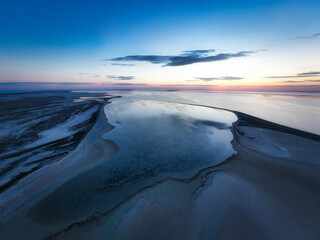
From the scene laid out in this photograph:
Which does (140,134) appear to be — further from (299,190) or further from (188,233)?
(299,190)

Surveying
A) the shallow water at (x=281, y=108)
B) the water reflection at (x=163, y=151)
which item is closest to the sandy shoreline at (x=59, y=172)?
the water reflection at (x=163, y=151)

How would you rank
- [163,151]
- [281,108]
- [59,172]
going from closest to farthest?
[59,172] → [163,151] → [281,108]

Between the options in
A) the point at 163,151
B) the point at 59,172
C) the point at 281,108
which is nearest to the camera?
the point at 59,172

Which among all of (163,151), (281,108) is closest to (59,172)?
(163,151)

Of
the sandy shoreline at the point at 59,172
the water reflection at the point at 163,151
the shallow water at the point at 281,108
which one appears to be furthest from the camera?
the shallow water at the point at 281,108

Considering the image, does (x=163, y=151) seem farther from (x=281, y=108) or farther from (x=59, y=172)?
(x=281, y=108)

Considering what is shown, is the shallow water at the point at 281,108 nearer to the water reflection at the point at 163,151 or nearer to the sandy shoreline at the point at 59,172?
the water reflection at the point at 163,151

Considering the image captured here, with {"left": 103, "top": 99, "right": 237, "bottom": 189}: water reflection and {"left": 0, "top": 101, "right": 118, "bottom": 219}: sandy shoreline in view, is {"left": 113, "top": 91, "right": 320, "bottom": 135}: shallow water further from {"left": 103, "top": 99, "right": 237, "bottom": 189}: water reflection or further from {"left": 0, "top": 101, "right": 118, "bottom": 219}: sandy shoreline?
{"left": 0, "top": 101, "right": 118, "bottom": 219}: sandy shoreline

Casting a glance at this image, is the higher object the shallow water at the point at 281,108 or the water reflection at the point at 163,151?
the shallow water at the point at 281,108

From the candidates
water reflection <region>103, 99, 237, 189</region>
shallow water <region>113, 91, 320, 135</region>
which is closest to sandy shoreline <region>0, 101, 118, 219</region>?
water reflection <region>103, 99, 237, 189</region>

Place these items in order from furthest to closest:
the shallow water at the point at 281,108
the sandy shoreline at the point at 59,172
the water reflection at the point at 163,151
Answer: the shallow water at the point at 281,108 < the water reflection at the point at 163,151 < the sandy shoreline at the point at 59,172

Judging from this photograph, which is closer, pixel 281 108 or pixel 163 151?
pixel 163 151

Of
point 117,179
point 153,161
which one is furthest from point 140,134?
point 117,179
